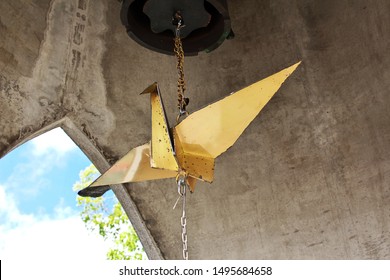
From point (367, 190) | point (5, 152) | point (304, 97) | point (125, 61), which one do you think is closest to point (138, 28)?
point (125, 61)

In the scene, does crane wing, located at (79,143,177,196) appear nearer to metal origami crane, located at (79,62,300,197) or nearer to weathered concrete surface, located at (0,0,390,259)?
metal origami crane, located at (79,62,300,197)

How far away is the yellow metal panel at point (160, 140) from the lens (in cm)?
267

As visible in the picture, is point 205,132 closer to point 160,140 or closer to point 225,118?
point 225,118

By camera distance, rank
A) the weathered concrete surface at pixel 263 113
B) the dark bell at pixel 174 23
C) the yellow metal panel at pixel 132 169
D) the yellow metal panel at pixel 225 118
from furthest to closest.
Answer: the weathered concrete surface at pixel 263 113 < the dark bell at pixel 174 23 < the yellow metal panel at pixel 132 169 < the yellow metal panel at pixel 225 118

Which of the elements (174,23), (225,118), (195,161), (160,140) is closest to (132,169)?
(160,140)

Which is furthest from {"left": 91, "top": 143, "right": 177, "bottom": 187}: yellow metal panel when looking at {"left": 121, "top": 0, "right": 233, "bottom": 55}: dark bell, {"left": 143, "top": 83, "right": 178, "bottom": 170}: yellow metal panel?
{"left": 121, "top": 0, "right": 233, "bottom": 55}: dark bell

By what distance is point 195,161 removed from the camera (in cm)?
268

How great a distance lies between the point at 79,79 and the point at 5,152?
0.79 meters

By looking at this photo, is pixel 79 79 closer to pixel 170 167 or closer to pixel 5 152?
pixel 5 152

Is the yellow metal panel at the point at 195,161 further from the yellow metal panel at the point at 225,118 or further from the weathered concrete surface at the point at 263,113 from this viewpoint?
the weathered concrete surface at the point at 263,113

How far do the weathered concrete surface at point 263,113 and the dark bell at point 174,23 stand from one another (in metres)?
0.91

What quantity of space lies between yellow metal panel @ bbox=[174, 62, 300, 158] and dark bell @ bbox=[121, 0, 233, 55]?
0.88m

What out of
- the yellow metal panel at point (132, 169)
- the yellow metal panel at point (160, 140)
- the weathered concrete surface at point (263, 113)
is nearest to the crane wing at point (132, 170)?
the yellow metal panel at point (132, 169)

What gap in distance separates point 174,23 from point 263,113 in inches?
56.6
